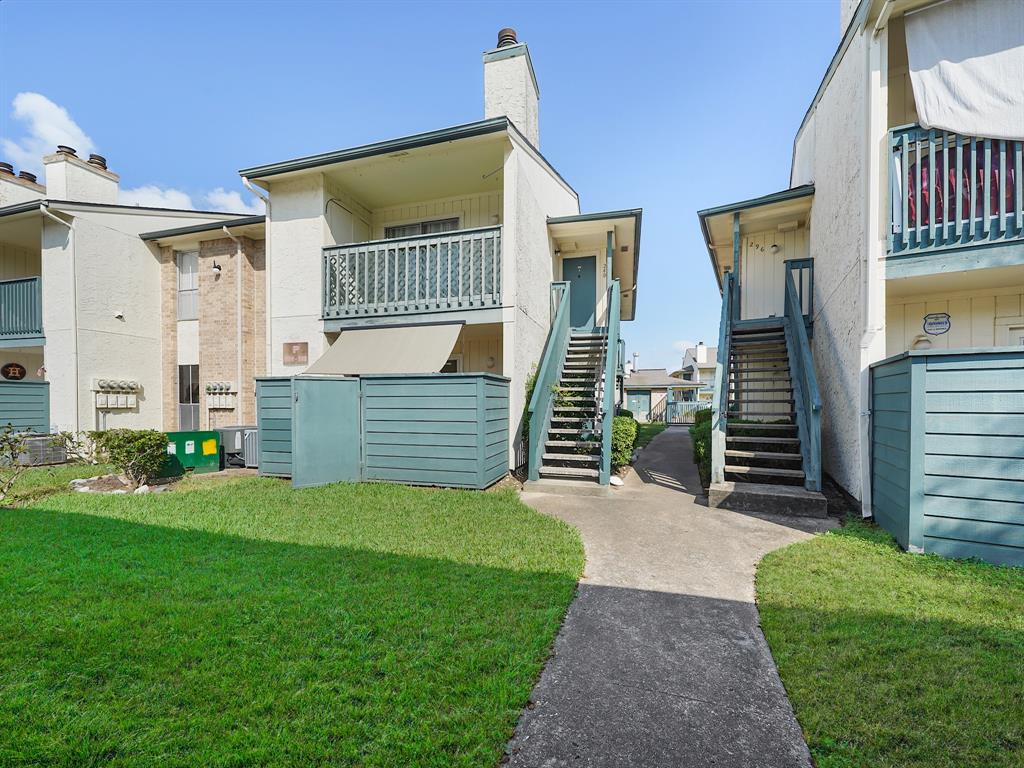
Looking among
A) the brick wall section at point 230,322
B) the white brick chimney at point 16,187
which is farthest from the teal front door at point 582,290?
the white brick chimney at point 16,187

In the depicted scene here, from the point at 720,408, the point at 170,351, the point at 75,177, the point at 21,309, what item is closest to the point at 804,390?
the point at 720,408

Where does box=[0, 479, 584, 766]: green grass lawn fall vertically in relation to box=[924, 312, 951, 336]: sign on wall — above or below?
below

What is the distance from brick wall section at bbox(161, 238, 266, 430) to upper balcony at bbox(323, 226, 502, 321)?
368 centimetres

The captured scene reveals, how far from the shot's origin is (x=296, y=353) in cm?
998

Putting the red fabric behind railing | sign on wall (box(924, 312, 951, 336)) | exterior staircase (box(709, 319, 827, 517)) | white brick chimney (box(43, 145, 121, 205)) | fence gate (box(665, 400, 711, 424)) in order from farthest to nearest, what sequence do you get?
fence gate (box(665, 400, 711, 424)) → white brick chimney (box(43, 145, 121, 205)) → sign on wall (box(924, 312, 951, 336)) → exterior staircase (box(709, 319, 827, 517)) → the red fabric behind railing

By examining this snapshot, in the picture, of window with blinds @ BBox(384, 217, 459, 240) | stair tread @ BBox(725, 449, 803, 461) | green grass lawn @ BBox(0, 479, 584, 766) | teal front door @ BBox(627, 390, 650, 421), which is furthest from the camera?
teal front door @ BBox(627, 390, 650, 421)

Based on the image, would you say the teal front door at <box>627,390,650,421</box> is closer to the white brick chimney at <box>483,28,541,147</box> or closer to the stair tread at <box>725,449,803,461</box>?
the white brick chimney at <box>483,28,541,147</box>

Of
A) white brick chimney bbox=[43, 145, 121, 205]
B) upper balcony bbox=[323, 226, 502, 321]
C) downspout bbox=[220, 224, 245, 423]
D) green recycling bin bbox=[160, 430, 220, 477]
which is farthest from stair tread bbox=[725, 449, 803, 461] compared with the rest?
white brick chimney bbox=[43, 145, 121, 205]

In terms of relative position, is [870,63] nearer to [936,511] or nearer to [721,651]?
[936,511]

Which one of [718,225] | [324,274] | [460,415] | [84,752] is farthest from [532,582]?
[718,225]

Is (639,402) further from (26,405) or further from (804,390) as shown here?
(26,405)

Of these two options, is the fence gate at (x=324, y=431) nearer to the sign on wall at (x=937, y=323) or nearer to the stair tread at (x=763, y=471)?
the stair tread at (x=763, y=471)

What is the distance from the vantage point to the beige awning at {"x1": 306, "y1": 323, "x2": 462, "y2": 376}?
8.07m

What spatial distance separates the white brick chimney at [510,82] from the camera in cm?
1024
